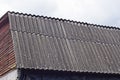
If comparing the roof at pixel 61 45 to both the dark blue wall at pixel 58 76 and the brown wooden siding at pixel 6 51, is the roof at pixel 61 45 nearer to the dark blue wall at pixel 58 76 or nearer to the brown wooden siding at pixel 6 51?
the dark blue wall at pixel 58 76

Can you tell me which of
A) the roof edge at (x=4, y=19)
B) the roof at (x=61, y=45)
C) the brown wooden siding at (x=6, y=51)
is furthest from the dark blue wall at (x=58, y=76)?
the roof edge at (x=4, y=19)

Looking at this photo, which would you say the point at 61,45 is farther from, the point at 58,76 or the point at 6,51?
the point at 6,51

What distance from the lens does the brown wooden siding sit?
15211 millimetres

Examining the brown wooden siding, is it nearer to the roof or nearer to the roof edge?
the roof edge

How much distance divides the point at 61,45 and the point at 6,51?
3.13 m

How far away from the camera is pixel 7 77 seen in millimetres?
15719

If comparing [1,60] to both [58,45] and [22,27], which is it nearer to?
[22,27]

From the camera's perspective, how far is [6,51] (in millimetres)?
16281

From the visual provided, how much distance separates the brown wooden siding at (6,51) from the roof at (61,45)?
0.70 meters

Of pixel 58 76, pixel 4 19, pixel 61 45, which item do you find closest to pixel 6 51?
pixel 4 19

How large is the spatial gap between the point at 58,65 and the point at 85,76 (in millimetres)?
1899

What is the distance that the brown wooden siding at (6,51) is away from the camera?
15.2m

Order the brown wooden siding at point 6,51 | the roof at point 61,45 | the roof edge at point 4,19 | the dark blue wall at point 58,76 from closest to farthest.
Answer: the dark blue wall at point 58,76 < the roof at point 61,45 < the brown wooden siding at point 6,51 < the roof edge at point 4,19

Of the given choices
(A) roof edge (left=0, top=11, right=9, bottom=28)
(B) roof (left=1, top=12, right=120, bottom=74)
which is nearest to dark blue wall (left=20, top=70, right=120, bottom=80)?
(B) roof (left=1, top=12, right=120, bottom=74)
